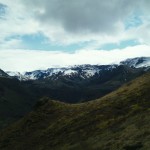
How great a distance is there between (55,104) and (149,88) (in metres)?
27.9

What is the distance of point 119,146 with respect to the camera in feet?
172

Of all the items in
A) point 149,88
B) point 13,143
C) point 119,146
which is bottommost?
point 13,143

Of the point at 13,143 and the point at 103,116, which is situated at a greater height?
the point at 103,116

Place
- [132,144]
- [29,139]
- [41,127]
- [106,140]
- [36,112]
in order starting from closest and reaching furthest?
[132,144]
[106,140]
[29,139]
[41,127]
[36,112]

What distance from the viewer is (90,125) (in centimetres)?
7369

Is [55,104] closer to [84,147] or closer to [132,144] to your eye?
[84,147]

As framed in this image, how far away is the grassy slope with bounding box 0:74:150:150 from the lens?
2255 inches

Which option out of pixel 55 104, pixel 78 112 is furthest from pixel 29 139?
pixel 55 104

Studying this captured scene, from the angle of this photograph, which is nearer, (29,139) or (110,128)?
(110,128)

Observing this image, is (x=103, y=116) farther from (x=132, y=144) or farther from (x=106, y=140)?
(x=132, y=144)

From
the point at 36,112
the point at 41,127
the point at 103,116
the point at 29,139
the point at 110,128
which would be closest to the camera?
the point at 110,128

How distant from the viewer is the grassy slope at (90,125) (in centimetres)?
5728

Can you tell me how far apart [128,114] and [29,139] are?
23.0 metres

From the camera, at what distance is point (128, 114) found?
69188mm
